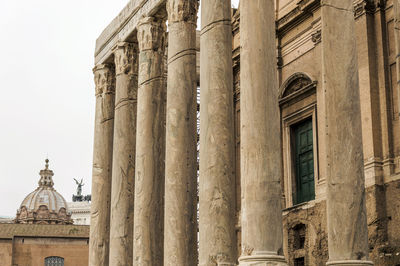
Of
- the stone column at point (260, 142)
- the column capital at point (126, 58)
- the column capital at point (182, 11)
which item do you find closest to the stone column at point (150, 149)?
the column capital at point (126, 58)

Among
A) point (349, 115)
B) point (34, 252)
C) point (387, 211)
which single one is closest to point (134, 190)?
point (387, 211)

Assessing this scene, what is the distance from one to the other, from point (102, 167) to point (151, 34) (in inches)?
202

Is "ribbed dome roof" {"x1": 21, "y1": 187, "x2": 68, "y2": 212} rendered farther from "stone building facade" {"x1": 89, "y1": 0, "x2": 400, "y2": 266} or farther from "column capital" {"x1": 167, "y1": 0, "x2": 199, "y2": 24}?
"column capital" {"x1": 167, "y1": 0, "x2": 199, "y2": 24}

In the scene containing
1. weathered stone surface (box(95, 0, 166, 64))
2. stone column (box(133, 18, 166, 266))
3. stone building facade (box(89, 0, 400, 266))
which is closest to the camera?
stone building facade (box(89, 0, 400, 266))

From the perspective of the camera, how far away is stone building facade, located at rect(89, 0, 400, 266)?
15.0 metres

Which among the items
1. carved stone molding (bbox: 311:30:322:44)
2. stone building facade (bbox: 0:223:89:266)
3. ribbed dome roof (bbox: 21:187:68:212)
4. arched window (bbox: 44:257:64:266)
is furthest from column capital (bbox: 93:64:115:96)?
ribbed dome roof (bbox: 21:187:68:212)

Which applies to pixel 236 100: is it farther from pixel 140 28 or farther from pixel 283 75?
pixel 140 28

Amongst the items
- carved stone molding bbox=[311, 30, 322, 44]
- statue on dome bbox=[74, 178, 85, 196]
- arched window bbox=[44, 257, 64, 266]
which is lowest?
arched window bbox=[44, 257, 64, 266]

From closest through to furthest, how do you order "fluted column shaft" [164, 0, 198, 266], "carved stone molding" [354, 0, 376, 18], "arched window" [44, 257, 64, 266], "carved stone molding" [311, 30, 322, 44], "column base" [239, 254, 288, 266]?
"column base" [239, 254, 288, 266]
"fluted column shaft" [164, 0, 198, 266]
"carved stone molding" [354, 0, 376, 18]
"carved stone molding" [311, 30, 322, 44]
"arched window" [44, 257, 64, 266]

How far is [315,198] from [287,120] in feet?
10.1

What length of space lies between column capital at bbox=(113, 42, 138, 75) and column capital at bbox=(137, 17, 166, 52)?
1614 millimetres

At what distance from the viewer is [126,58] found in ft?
79.6

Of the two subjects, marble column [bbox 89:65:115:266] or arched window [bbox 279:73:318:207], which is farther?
marble column [bbox 89:65:115:266]

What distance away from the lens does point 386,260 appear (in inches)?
691
